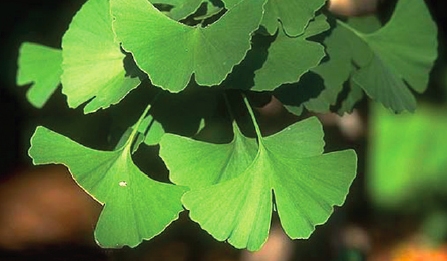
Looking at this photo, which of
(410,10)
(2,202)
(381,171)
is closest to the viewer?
(410,10)

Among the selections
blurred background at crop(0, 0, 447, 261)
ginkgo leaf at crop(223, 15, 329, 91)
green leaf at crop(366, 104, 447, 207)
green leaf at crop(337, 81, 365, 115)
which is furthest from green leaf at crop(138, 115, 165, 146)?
green leaf at crop(366, 104, 447, 207)

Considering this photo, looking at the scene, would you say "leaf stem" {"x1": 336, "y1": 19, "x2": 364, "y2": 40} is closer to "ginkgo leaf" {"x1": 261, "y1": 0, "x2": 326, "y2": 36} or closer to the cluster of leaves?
→ the cluster of leaves

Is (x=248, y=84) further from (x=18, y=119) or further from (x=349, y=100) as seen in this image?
(x=18, y=119)

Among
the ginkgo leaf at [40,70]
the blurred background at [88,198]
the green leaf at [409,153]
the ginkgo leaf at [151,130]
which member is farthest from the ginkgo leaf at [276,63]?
the green leaf at [409,153]

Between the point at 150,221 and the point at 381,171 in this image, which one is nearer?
the point at 150,221

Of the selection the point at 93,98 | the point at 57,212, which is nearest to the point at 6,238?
the point at 57,212

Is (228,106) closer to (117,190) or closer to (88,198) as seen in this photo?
(117,190)

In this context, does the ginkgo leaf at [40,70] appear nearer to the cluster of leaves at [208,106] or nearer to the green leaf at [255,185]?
the cluster of leaves at [208,106]
